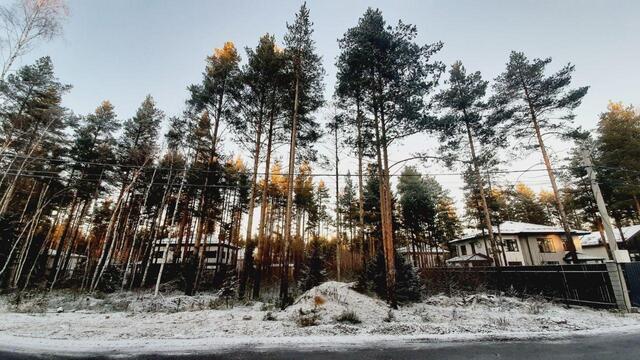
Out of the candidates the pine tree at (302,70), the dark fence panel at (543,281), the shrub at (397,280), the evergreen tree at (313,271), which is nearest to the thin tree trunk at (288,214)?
the pine tree at (302,70)

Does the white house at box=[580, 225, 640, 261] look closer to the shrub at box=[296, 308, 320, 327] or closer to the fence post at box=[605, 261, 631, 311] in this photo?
the fence post at box=[605, 261, 631, 311]

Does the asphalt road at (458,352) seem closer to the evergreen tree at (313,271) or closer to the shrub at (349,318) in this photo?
the shrub at (349,318)

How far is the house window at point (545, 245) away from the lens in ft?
97.2

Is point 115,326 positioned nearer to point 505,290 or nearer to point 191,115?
point 191,115

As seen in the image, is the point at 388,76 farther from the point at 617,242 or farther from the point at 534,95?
the point at 617,242

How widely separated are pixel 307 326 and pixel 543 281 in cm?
1192

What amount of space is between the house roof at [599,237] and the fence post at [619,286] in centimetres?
2577

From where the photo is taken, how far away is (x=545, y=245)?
29.9 m

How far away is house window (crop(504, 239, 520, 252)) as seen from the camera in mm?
30041

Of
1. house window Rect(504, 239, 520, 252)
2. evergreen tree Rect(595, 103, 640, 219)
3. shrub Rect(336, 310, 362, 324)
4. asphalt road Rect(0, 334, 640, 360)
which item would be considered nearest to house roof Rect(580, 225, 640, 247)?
evergreen tree Rect(595, 103, 640, 219)

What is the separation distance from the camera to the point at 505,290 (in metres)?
13.6

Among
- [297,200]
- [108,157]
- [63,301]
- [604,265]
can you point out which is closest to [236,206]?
[297,200]

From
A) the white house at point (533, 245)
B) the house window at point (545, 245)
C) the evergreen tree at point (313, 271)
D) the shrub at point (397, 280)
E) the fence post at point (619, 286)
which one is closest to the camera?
the fence post at point (619, 286)

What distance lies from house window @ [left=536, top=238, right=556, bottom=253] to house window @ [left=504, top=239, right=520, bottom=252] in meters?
2.53
